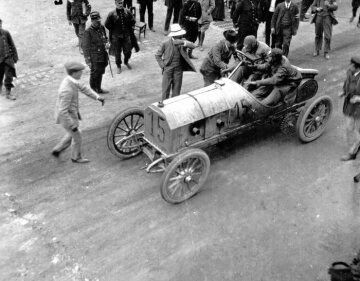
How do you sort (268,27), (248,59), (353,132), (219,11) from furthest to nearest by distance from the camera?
(219,11)
(268,27)
(248,59)
(353,132)

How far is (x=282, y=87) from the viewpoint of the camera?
730cm

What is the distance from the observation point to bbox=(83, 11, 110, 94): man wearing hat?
29.1ft

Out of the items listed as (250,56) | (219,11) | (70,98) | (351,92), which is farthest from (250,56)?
(219,11)

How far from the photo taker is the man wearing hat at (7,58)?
8867 mm

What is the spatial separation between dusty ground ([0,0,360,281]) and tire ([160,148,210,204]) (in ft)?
0.66

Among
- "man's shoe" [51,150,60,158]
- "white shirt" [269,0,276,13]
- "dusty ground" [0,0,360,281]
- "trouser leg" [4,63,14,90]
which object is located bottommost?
"dusty ground" [0,0,360,281]

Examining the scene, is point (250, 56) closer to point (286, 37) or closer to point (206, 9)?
point (286, 37)

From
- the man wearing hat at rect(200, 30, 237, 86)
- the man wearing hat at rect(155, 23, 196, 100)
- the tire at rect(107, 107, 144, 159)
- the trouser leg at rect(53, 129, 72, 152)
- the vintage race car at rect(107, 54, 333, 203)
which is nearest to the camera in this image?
the vintage race car at rect(107, 54, 333, 203)

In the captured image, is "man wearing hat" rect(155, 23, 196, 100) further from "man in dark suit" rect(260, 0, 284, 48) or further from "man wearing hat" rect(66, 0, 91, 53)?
"man in dark suit" rect(260, 0, 284, 48)

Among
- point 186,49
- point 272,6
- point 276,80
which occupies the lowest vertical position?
point 276,80

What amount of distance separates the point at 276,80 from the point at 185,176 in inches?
92.2

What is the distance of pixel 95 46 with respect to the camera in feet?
29.5

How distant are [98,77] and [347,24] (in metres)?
8.56

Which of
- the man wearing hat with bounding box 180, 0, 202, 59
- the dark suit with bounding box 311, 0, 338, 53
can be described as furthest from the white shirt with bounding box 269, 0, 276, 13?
the man wearing hat with bounding box 180, 0, 202, 59
